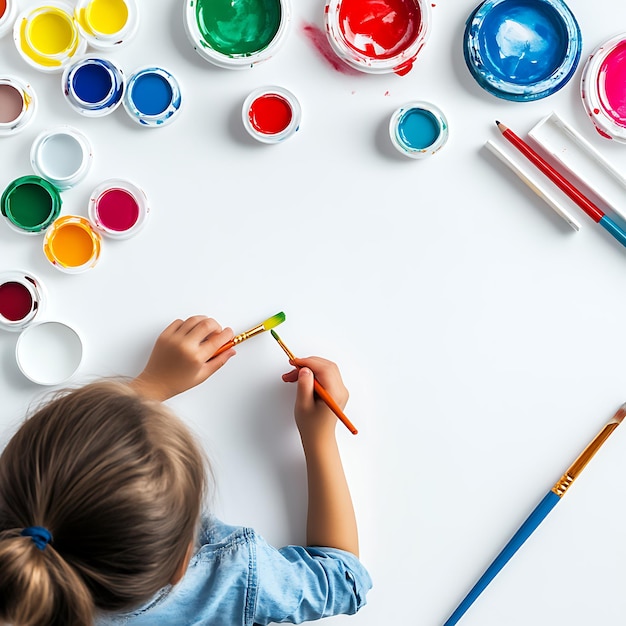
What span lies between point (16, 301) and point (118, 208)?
205 millimetres

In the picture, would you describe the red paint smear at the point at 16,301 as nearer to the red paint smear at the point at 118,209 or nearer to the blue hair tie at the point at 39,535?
the red paint smear at the point at 118,209

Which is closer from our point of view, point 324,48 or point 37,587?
point 37,587

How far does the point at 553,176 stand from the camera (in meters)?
1.07

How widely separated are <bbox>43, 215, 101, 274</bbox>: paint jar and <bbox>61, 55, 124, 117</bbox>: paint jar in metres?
0.16

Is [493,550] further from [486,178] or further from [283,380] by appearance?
[486,178]

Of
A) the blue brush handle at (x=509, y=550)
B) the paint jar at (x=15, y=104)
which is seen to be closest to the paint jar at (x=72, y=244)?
the paint jar at (x=15, y=104)

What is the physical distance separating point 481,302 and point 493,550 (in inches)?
14.9

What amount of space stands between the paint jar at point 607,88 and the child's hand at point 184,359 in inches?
25.1

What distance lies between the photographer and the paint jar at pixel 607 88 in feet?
3.51

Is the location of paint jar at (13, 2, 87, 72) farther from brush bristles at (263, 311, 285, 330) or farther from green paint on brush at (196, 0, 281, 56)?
brush bristles at (263, 311, 285, 330)

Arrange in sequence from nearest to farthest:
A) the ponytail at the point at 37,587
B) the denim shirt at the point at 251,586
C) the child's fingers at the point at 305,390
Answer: the ponytail at the point at 37,587, the denim shirt at the point at 251,586, the child's fingers at the point at 305,390

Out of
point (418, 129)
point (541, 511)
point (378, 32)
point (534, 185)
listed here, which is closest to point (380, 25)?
point (378, 32)

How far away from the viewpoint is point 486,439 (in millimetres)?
1089

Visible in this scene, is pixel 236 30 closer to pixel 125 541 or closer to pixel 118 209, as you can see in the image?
pixel 118 209
